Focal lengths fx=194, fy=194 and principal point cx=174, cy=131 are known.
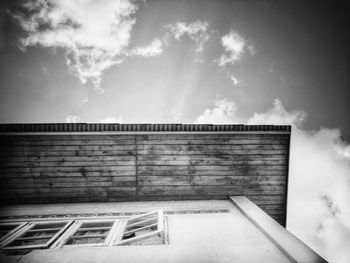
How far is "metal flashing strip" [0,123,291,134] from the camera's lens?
7395 mm

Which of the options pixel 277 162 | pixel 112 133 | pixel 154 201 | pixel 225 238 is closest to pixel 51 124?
pixel 112 133

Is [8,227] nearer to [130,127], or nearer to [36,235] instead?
[36,235]

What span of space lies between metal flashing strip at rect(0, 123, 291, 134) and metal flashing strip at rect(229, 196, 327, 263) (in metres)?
3.08

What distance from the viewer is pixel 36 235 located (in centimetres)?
555

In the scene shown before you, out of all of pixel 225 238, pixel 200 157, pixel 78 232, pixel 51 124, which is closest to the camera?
pixel 225 238

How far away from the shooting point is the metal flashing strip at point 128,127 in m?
7.39

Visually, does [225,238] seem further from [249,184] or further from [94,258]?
[249,184]

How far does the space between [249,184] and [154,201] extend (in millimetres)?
4012

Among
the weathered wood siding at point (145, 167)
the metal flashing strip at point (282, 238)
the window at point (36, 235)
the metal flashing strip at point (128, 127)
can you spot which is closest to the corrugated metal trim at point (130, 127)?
the metal flashing strip at point (128, 127)

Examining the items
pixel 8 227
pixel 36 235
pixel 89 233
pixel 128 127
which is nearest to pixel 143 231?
pixel 89 233

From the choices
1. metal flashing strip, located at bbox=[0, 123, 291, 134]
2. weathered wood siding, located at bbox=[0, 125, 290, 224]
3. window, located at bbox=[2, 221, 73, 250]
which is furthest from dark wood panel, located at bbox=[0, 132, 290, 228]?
window, located at bbox=[2, 221, 73, 250]

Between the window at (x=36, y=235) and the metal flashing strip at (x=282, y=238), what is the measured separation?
213 inches

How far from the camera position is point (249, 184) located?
812 centimetres

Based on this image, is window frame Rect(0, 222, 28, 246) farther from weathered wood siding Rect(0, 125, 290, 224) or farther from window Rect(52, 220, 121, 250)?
weathered wood siding Rect(0, 125, 290, 224)
